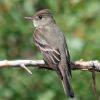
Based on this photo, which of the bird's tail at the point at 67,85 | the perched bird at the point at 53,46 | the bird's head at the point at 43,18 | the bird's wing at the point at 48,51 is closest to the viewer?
the bird's tail at the point at 67,85

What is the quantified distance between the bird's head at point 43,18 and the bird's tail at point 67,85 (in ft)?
5.44

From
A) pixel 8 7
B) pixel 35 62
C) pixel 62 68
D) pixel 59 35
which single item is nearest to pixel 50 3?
pixel 8 7

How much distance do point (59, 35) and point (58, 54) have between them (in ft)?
1.60

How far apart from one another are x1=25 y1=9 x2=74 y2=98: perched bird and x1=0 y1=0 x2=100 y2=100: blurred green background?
42cm

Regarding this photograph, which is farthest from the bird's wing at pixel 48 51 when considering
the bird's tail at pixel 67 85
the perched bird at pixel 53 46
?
the bird's tail at pixel 67 85

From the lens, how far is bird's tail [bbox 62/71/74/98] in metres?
7.08

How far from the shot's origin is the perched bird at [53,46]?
7.52 m

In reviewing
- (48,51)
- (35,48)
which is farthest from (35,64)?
(35,48)

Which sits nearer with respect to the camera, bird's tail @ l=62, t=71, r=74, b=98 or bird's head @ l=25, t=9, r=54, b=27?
bird's tail @ l=62, t=71, r=74, b=98

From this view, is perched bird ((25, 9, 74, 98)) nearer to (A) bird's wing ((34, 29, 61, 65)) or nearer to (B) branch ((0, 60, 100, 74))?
(A) bird's wing ((34, 29, 61, 65))

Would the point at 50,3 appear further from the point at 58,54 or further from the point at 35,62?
the point at 35,62

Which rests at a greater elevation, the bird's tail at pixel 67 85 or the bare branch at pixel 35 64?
the bare branch at pixel 35 64

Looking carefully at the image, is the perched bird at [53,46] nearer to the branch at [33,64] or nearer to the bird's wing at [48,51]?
the bird's wing at [48,51]

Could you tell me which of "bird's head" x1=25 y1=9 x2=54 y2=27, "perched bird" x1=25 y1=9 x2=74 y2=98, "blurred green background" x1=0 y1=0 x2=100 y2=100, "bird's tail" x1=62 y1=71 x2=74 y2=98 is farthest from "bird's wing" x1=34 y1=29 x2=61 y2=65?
"bird's head" x1=25 y1=9 x2=54 y2=27
